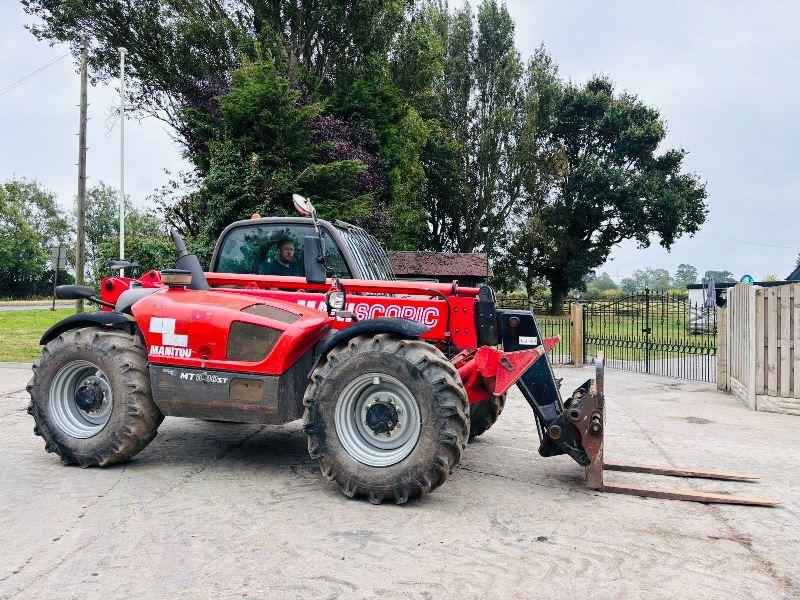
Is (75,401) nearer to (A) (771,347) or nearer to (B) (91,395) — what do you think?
(B) (91,395)

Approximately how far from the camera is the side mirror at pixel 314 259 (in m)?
5.35

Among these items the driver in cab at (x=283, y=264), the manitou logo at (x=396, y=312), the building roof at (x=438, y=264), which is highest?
the building roof at (x=438, y=264)

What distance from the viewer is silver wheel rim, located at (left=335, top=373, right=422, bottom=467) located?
4.77 m

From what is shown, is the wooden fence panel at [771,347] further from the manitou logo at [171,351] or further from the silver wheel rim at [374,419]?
the manitou logo at [171,351]

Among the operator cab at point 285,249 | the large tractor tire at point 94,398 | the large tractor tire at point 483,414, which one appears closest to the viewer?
the large tractor tire at point 94,398

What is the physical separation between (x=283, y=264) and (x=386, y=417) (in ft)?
6.94

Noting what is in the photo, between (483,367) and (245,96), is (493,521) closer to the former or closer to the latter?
(483,367)

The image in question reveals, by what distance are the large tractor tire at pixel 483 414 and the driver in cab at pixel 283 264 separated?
2216 mm

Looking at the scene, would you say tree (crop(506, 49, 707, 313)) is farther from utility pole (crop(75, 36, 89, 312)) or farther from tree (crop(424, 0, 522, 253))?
utility pole (crop(75, 36, 89, 312))

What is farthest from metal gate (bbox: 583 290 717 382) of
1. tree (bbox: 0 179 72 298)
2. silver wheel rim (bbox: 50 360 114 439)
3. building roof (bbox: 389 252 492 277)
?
tree (bbox: 0 179 72 298)

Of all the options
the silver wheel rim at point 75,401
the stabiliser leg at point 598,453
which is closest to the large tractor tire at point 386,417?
the stabiliser leg at point 598,453

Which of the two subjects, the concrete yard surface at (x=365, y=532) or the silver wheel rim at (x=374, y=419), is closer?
the concrete yard surface at (x=365, y=532)

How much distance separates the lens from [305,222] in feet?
20.5

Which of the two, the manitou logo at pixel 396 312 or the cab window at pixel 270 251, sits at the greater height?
the cab window at pixel 270 251
